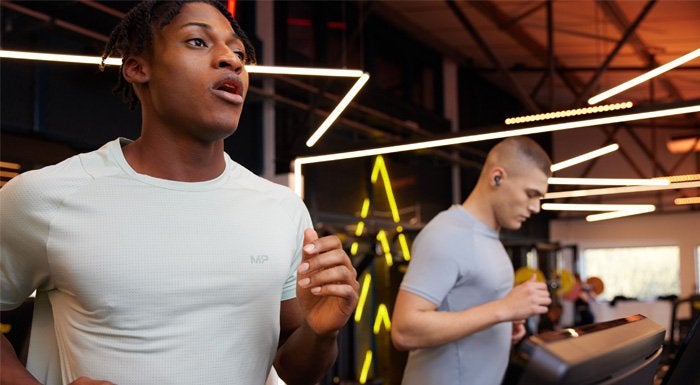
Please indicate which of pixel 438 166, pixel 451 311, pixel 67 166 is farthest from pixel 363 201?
pixel 67 166

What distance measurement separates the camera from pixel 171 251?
1286 millimetres

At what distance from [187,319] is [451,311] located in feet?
4.19

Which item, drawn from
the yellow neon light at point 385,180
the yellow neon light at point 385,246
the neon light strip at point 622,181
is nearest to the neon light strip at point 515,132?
the neon light strip at point 622,181

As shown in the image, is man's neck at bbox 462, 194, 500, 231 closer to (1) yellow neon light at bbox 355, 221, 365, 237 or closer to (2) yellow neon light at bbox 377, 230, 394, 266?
(2) yellow neon light at bbox 377, 230, 394, 266

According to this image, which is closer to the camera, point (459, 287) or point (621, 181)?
point (459, 287)

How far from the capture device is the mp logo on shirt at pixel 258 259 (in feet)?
4.40

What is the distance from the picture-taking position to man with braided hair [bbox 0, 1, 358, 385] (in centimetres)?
126

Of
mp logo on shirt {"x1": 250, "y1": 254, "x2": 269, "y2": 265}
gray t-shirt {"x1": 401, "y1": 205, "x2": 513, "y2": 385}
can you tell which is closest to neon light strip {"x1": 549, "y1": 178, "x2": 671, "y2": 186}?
gray t-shirt {"x1": 401, "y1": 205, "x2": 513, "y2": 385}

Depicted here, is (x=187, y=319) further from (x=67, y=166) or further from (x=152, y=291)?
(x=67, y=166)

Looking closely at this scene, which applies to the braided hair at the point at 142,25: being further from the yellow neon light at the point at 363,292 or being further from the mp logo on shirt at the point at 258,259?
the yellow neon light at the point at 363,292

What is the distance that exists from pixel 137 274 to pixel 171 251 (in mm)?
61

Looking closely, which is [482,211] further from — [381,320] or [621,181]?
[381,320]

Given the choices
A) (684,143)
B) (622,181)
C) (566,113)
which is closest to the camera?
(566,113)

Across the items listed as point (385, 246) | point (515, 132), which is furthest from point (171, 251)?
point (385, 246)
